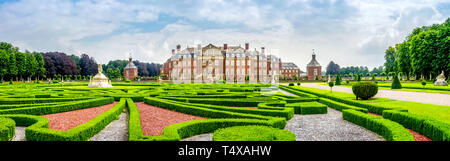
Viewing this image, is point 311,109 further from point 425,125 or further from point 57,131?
point 57,131

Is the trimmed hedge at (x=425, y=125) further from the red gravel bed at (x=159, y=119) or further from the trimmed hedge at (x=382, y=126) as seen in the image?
the red gravel bed at (x=159, y=119)

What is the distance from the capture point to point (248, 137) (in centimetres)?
444

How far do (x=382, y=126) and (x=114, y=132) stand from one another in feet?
21.3

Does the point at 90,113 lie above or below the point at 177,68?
below

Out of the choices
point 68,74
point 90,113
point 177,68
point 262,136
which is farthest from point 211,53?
point 262,136

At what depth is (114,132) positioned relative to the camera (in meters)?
6.02

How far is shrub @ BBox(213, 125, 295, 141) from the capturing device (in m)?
4.37

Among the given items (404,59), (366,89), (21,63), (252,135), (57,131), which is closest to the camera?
(252,135)

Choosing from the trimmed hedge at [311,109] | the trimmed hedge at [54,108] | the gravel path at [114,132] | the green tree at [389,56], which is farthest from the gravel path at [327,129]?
the green tree at [389,56]

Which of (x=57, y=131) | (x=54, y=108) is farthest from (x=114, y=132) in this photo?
(x=54, y=108)

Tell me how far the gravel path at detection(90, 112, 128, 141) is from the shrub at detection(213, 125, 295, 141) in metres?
2.41
